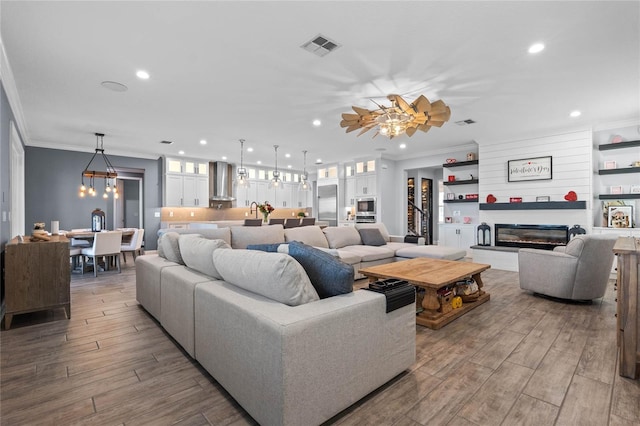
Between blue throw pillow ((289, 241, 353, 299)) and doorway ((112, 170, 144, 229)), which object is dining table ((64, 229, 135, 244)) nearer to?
doorway ((112, 170, 144, 229))

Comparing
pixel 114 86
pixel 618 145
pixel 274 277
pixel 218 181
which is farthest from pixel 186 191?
pixel 618 145

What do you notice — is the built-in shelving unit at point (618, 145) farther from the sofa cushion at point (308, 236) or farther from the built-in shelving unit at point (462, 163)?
the sofa cushion at point (308, 236)

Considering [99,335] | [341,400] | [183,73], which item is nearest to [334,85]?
[183,73]

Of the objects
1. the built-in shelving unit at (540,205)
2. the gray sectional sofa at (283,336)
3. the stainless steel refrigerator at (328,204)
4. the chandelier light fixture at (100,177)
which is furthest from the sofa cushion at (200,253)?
the stainless steel refrigerator at (328,204)

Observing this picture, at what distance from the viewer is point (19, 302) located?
3006mm

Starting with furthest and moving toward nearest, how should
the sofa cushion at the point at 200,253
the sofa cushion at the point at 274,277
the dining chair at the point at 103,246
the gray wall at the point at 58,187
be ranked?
the gray wall at the point at 58,187, the dining chair at the point at 103,246, the sofa cushion at the point at 200,253, the sofa cushion at the point at 274,277

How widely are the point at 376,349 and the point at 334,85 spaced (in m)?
3.10

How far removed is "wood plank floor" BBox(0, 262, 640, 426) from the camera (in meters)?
1.65

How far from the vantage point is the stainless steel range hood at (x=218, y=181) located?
897 centimetres

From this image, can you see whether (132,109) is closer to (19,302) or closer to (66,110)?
(66,110)

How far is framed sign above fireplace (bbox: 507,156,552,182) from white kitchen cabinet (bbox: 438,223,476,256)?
1.50 m

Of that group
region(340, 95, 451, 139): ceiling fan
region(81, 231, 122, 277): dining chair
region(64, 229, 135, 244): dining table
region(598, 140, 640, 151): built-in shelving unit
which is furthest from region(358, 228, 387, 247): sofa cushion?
region(64, 229, 135, 244): dining table

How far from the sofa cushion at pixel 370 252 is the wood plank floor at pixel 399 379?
1.93 m

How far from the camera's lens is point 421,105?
3480mm
